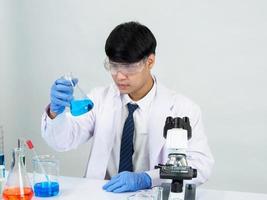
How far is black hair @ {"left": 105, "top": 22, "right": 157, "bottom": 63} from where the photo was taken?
6.18 ft

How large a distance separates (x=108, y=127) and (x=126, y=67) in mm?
387

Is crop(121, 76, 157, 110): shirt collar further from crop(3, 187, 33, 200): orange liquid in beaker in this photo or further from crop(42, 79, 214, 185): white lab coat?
crop(3, 187, 33, 200): orange liquid in beaker

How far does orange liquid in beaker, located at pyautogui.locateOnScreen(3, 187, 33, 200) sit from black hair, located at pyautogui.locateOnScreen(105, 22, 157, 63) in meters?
0.67

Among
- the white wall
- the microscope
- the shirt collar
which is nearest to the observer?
the microscope

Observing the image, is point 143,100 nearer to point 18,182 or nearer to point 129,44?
point 129,44

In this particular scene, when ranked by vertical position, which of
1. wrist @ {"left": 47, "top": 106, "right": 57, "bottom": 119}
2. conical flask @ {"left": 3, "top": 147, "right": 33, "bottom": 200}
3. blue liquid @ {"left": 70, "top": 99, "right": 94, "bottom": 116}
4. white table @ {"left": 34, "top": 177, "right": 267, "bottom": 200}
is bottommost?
white table @ {"left": 34, "top": 177, "right": 267, "bottom": 200}

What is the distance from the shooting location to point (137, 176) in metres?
1.79

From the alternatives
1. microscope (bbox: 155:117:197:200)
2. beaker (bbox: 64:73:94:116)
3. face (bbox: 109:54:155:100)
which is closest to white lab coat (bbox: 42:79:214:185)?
face (bbox: 109:54:155:100)

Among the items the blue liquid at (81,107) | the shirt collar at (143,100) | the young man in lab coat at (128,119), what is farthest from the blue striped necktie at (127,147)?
the blue liquid at (81,107)

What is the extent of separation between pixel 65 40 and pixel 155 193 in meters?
1.84

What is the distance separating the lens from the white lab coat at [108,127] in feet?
6.70

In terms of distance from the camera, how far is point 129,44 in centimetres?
191

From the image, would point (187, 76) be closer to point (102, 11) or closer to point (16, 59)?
point (102, 11)

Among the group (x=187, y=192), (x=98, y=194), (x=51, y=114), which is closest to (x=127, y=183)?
(x=98, y=194)
